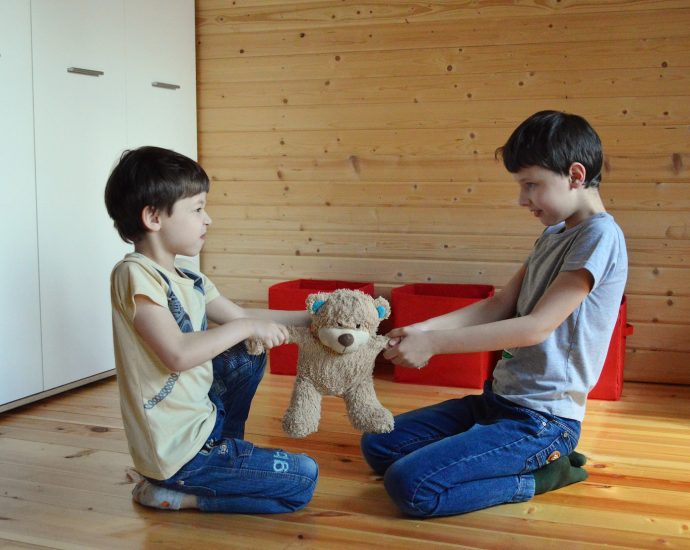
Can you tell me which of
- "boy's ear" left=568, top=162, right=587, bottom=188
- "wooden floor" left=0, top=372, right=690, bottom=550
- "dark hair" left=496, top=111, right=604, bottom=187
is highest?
"dark hair" left=496, top=111, right=604, bottom=187

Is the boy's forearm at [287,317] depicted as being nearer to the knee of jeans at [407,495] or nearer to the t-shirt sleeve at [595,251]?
the knee of jeans at [407,495]

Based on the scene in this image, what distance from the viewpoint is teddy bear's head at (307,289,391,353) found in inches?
59.8

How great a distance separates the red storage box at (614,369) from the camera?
236 cm

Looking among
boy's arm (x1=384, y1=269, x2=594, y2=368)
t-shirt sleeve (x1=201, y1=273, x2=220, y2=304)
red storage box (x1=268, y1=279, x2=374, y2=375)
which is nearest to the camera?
boy's arm (x1=384, y1=269, x2=594, y2=368)

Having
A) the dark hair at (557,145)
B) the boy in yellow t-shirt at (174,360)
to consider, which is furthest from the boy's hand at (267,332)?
the dark hair at (557,145)

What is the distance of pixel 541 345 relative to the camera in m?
1.57

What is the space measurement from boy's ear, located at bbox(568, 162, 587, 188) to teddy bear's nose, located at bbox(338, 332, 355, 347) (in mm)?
535

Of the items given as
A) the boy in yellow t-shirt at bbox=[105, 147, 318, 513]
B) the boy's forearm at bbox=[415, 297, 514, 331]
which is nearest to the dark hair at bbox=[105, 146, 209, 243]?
the boy in yellow t-shirt at bbox=[105, 147, 318, 513]

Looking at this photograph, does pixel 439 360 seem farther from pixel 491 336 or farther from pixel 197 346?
pixel 197 346

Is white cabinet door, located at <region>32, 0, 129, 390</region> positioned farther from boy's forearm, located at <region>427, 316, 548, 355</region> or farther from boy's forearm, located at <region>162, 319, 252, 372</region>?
boy's forearm, located at <region>427, 316, 548, 355</region>

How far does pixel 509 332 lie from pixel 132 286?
0.72 metres

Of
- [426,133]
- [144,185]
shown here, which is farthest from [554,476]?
[426,133]

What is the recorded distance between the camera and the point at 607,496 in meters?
1.63

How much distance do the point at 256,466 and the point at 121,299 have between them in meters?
0.41
